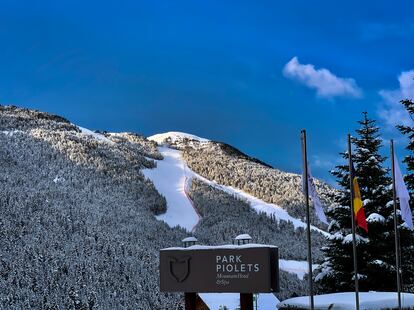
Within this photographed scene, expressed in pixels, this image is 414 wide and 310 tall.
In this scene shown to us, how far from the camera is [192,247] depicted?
20.8 meters

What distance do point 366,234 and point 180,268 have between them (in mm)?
12495

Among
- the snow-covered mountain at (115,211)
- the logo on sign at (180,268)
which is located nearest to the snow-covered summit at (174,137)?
the snow-covered mountain at (115,211)

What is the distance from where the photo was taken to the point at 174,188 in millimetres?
96812

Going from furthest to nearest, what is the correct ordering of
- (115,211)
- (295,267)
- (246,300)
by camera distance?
(115,211), (295,267), (246,300)

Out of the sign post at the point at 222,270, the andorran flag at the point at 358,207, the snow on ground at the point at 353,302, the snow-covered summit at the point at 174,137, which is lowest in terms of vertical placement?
the snow on ground at the point at 353,302

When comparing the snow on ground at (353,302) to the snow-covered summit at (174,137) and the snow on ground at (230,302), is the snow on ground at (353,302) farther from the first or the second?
the snow-covered summit at (174,137)

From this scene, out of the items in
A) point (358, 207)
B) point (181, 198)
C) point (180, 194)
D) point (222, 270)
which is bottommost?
point (222, 270)

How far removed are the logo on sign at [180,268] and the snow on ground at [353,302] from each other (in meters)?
5.63

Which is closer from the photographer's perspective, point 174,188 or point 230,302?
point 230,302

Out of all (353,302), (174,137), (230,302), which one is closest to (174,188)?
(230,302)

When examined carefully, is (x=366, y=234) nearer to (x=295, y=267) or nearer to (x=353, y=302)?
(x=353, y=302)

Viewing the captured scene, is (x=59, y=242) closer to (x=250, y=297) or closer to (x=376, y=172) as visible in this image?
(x=376, y=172)

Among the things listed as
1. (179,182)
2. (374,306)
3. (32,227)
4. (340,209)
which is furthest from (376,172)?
(179,182)

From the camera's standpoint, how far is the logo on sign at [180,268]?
20.6 m
